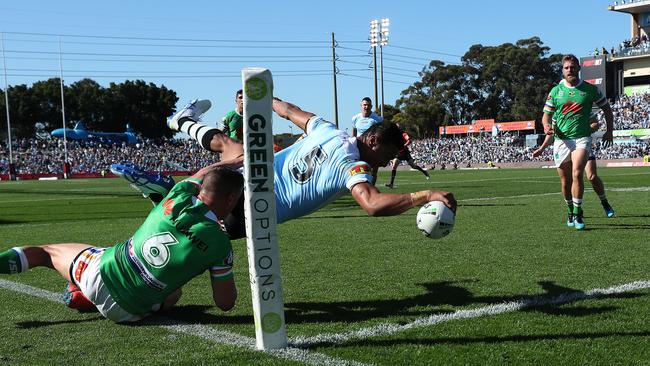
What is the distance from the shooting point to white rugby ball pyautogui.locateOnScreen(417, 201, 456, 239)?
3311 millimetres

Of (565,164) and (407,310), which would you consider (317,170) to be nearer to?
(407,310)

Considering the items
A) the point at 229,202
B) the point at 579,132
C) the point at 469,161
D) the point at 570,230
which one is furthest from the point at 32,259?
the point at 469,161

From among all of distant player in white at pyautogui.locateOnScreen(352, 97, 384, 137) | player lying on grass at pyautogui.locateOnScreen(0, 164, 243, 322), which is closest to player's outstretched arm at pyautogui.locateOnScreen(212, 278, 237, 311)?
player lying on grass at pyautogui.locateOnScreen(0, 164, 243, 322)

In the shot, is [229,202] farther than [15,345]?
Yes

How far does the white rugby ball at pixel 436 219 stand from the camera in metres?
3.31

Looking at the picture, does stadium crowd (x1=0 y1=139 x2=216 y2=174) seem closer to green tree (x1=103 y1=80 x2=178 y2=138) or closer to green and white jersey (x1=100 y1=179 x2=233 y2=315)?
green tree (x1=103 y1=80 x2=178 y2=138)

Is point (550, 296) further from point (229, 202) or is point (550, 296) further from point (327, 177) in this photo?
point (229, 202)

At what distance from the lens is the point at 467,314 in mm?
3977

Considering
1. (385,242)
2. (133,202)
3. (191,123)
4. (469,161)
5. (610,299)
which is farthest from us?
(469,161)

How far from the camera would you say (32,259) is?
14.1ft

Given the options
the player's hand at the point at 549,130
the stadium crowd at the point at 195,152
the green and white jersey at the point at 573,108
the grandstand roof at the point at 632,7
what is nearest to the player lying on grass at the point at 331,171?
the player's hand at the point at 549,130

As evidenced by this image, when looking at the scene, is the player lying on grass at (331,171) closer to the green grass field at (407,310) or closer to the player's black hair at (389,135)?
the player's black hair at (389,135)

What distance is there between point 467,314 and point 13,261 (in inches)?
118

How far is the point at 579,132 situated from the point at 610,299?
184 inches
